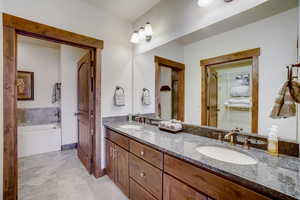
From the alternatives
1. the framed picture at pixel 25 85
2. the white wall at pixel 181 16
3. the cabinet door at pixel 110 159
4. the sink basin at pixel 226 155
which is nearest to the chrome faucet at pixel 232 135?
the sink basin at pixel 226 155

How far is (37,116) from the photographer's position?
151 inches

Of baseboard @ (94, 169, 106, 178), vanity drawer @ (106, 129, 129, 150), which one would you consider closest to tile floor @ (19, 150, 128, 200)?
baseboard @ (94, 169, 106, 178)

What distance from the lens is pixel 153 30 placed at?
7.19ft

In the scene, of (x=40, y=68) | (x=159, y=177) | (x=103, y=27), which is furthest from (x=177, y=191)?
(x=40, y=68)

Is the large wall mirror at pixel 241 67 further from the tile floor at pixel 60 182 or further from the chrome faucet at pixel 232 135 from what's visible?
the tile floor at pixel 60 182

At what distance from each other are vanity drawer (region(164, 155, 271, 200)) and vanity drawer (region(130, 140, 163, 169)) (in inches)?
3.0

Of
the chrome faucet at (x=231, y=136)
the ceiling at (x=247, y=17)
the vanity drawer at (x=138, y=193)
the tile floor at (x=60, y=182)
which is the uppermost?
the ceiling at (x=247, y=17)

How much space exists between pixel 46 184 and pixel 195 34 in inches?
111

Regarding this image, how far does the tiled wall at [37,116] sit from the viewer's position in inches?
144

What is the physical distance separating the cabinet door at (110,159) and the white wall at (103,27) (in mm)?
188

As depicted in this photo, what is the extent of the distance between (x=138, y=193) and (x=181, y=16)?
2.04 meters

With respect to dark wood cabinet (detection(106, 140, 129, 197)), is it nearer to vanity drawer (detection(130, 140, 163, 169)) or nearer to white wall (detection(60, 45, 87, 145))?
vanity drawer (detection(130, 140, 163, 169))

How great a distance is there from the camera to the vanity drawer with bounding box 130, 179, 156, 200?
139cm

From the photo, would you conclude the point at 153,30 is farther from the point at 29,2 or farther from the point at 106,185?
the point at 106,185
